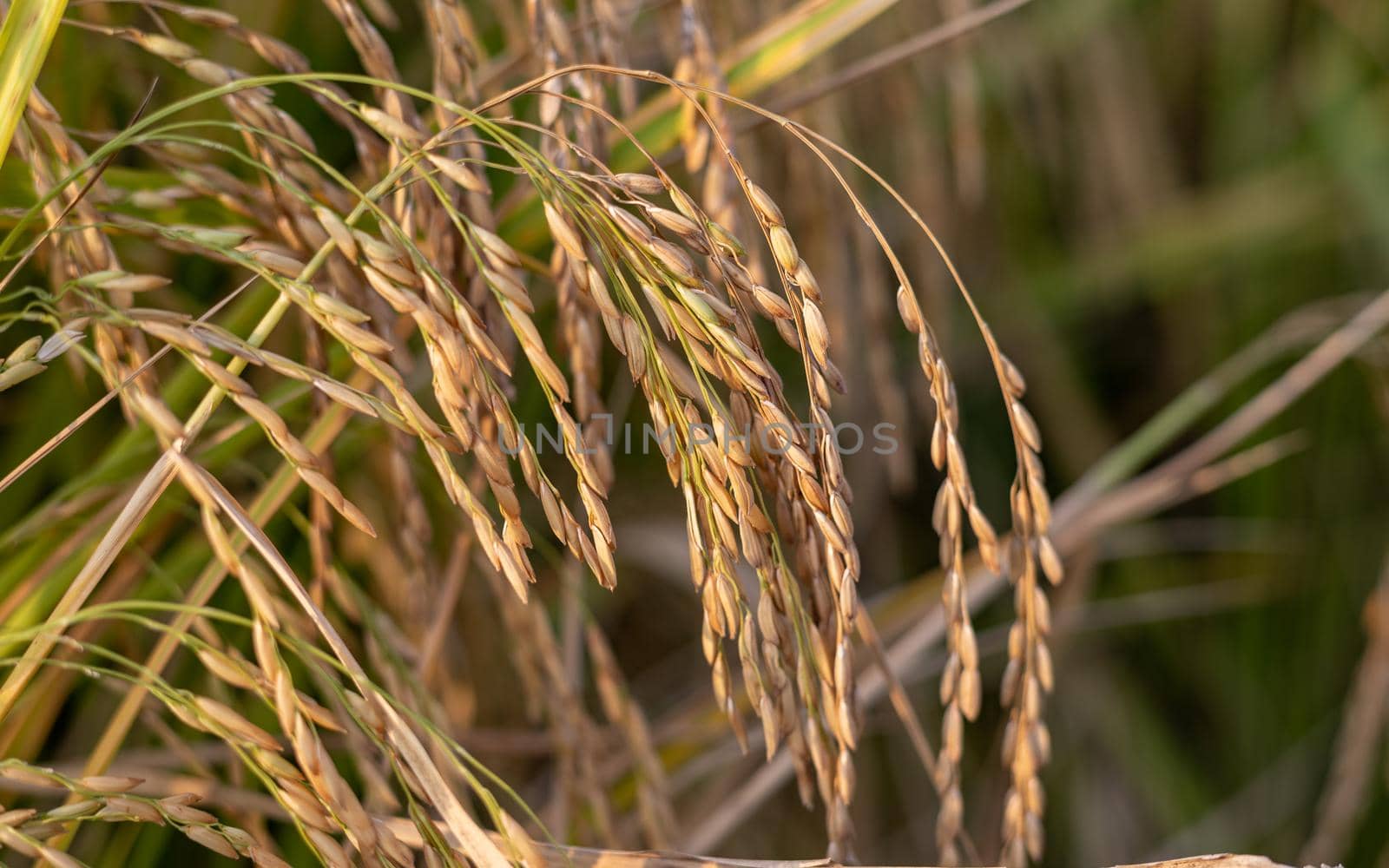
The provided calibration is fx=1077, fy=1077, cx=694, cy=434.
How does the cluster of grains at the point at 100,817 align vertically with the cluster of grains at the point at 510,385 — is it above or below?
below

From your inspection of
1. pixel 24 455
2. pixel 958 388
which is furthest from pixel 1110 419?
pixel 24 455

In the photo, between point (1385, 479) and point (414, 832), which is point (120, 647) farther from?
point (1385, 479)

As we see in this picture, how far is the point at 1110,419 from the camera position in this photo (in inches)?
55.3

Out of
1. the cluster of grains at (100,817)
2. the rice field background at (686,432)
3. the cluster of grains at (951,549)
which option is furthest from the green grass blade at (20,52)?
the cluster of grains at (951,549)

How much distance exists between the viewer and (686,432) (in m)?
0.45

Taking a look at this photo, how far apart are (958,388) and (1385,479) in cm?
54

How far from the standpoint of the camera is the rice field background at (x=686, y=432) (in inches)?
18.1

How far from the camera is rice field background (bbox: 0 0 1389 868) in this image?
18.1 inches

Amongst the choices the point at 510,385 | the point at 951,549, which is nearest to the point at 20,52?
the point at 510,385

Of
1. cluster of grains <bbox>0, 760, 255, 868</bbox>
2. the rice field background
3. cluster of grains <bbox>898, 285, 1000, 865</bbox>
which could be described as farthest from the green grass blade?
cluster of grains <bbox>898, 285, 1000, 865</bbox>

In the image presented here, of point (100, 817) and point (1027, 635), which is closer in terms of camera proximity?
point (100, 817)

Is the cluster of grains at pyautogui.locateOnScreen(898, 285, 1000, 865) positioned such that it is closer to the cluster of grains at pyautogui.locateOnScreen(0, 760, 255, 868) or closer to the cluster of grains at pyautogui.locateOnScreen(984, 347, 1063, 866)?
the cluster of grains at pyautogui.locateOnScreen(984, 347, 1063, 866)

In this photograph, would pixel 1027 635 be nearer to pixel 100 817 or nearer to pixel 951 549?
pixel 951 549

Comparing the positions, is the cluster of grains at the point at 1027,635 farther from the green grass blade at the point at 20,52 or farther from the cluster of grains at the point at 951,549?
the green grass blade at the point at 20,52
